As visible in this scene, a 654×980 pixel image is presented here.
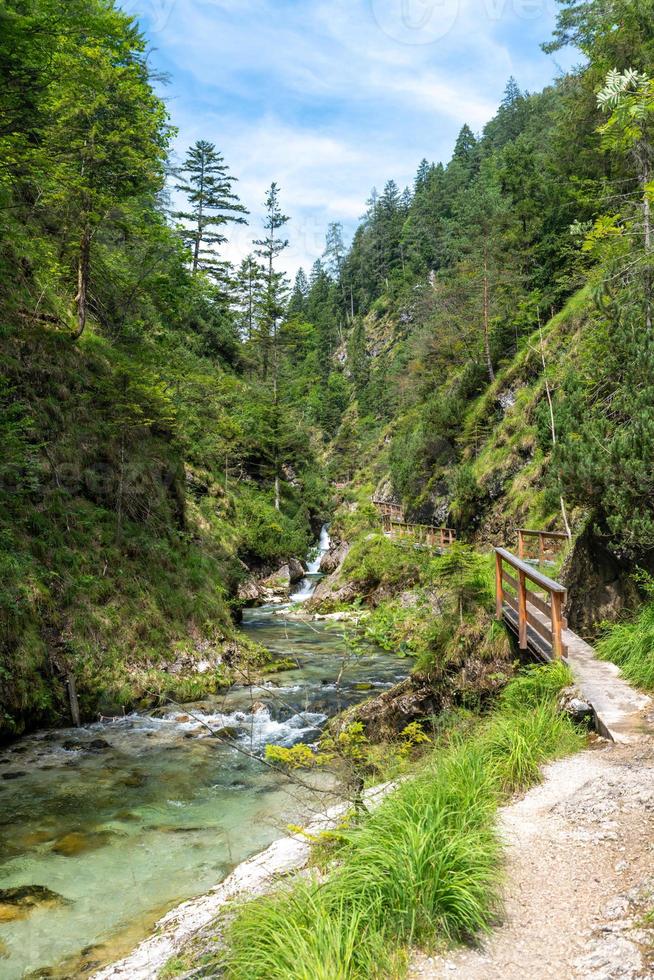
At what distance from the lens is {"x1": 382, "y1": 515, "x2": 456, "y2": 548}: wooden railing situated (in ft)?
84.8

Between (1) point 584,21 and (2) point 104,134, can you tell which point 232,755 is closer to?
(2) point 104,134

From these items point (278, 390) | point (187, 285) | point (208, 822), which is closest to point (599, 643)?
point (208, 822)

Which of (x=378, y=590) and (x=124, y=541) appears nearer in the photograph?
(x=124, y=541)

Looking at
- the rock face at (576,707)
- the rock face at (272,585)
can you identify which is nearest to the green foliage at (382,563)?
the rock face at (272,585)

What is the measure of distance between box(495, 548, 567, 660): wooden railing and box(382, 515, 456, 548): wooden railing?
13.6 meters

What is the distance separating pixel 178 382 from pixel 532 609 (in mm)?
17318

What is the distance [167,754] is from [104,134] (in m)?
13.8

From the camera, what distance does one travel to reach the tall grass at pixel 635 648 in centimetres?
648

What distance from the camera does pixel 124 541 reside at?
14.2 metres

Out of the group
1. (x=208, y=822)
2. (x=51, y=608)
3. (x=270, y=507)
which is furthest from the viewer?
(x=270, y=507)

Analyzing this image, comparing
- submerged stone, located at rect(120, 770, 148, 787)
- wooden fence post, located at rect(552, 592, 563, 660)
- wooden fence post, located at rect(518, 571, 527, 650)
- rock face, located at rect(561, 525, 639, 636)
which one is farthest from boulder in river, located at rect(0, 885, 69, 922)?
rock face, located at rect(561, 525, 639, 636)

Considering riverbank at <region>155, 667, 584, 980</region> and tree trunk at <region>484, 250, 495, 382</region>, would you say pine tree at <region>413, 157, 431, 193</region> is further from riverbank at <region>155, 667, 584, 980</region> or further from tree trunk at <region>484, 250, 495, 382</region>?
riverbank at <region>155, 667, 584, 980</region>

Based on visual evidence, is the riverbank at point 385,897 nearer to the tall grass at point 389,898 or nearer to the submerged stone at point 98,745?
the tall grass at point 389,898

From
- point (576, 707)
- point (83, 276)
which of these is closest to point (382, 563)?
point (83, 276)
